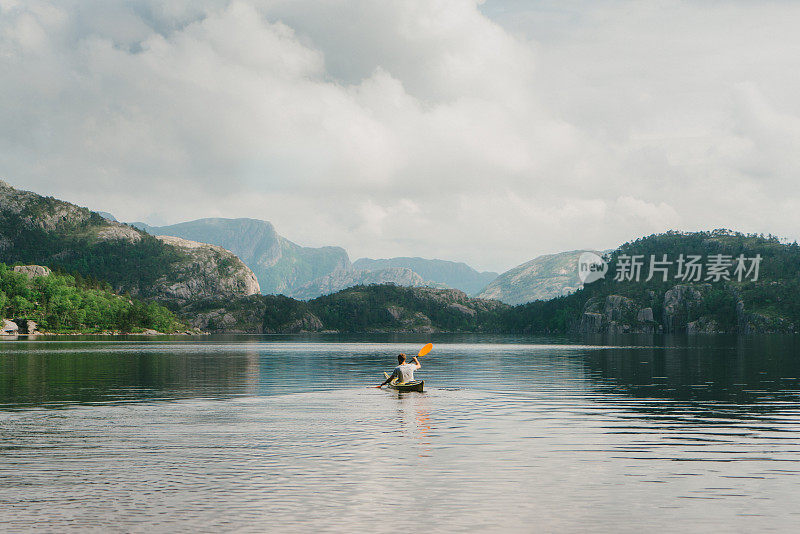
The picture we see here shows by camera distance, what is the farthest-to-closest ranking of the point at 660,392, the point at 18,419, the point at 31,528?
1. the point at 660,392
2. the point at 18,419
3. the point at 31,528

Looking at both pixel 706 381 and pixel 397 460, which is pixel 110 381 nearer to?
pixel 397 460

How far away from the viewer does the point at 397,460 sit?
31969mm

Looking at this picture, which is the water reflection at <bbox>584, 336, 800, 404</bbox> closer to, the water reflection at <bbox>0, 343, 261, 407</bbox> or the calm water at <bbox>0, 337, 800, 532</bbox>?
the calm water at <bbox>0, 337, 800, 532</bbox>

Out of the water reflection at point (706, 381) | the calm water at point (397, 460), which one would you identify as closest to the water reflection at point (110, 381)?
the calm water at point (397, 460)

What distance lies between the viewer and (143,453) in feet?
110

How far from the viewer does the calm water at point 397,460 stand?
72.7 ft

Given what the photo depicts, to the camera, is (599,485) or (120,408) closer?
(599,485)

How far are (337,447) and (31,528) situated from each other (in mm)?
16897

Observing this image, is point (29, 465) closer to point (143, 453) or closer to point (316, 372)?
point (143, 453)

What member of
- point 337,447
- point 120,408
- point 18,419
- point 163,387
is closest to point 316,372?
point 163,387

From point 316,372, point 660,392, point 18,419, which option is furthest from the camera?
point 316,372

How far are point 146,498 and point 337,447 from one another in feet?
41.3

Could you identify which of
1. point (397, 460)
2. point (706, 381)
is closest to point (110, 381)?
point (397, 460)

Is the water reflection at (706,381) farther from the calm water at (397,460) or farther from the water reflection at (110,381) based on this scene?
the water reflection at (110,381)
